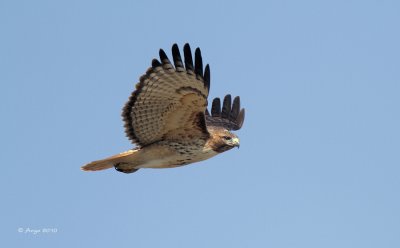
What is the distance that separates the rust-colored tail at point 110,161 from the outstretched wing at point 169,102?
0.24 metres

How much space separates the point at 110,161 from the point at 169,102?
1088mm

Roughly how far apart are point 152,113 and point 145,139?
451mm

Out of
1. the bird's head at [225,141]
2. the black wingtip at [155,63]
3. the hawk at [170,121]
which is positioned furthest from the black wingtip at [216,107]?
the black wingtip at [155,63]

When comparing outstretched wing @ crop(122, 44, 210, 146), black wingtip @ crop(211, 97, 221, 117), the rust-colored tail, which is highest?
outstretched wing @ crop(122, 44, 210, 146)

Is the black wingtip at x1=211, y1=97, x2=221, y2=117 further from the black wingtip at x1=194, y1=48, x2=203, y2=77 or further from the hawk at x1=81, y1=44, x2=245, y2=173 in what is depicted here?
the black wingtip at x1=194, y1=48, x2=203, y2=77

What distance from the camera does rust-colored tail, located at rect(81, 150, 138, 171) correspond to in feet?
33.4

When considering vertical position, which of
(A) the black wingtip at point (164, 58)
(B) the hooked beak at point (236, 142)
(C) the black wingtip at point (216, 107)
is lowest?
(B) the hooked beak at point (236, 142)

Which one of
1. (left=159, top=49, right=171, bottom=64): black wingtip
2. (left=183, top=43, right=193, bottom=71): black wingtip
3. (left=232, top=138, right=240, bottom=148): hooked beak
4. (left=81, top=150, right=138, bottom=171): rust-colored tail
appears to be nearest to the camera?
(left=183, top=43, right=193, bottom=71): black wingtip

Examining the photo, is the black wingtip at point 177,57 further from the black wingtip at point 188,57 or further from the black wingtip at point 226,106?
the black wingtip at point 226,106

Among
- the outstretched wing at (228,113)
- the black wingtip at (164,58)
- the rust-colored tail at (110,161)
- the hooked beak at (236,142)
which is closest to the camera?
the black wingtip at (164,58)

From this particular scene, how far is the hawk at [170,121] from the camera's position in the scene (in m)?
9.62

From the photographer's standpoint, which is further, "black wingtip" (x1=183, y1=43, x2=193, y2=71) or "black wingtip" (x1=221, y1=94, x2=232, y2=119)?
"black wingtip" (x1=221, y1=94, x2=232, y2=119)

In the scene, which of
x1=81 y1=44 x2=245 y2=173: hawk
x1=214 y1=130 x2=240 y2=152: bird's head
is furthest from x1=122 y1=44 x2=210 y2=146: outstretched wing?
x1=214 y1=130 x2=240 y2=152: bird's head

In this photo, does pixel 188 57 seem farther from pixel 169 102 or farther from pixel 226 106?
pixel 226 106
